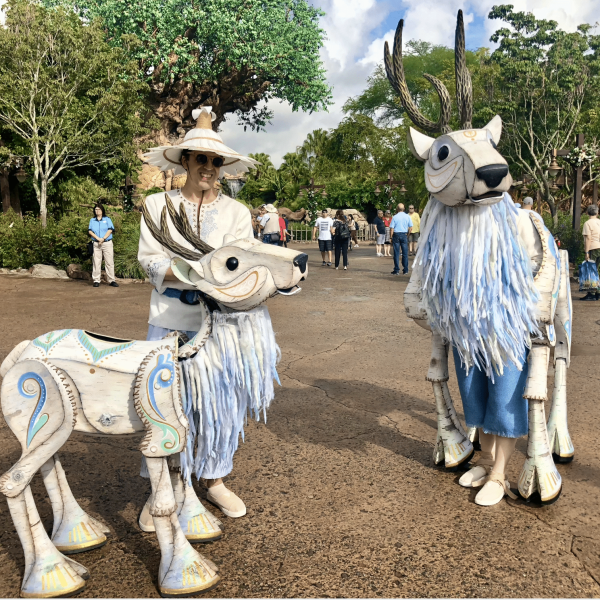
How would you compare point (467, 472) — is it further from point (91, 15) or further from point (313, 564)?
point (91, 15)

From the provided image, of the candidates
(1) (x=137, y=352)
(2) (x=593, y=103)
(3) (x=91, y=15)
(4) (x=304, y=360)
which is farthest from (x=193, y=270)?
(2) (x=593, y=103)

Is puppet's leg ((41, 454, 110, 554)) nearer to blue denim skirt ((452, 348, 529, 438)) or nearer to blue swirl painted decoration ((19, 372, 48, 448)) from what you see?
blue swirl painted decoration ((19, 372, 48, 448))

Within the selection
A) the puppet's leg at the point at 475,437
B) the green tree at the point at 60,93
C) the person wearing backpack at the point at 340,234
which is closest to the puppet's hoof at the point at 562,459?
the puppet's leg at the point at 475,437

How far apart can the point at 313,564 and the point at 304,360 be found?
3.54 m

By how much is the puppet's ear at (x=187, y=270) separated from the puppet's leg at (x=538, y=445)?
1827 mm

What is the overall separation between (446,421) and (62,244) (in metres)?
12.0

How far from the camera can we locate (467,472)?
329 centimetres

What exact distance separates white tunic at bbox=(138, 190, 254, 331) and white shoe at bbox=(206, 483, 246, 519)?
88 cm

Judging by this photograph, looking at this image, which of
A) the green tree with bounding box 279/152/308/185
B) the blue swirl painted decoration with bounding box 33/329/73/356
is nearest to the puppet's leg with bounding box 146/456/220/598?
the blue swirl painted decoration with bounding box 33/329/73/356

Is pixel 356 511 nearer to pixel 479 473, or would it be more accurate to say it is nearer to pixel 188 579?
pixel 479 473

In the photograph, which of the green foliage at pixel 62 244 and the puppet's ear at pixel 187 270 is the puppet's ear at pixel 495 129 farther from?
the green foliage at pixel 62 244

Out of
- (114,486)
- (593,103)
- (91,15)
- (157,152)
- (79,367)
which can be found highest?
(91,15)

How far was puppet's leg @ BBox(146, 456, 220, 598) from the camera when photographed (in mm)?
2297

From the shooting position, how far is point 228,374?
96.0 inches
